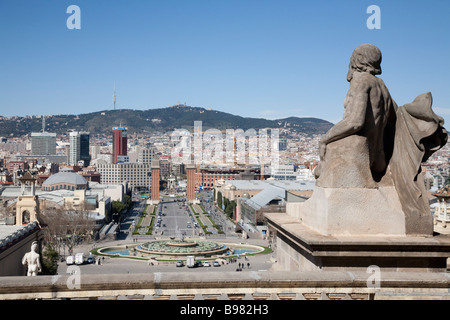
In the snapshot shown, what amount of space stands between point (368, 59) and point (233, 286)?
2.71 metres

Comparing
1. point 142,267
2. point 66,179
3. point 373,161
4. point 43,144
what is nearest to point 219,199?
point 66,179

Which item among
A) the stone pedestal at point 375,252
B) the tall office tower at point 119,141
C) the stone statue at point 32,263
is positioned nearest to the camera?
the stone pedestal at point 375,252

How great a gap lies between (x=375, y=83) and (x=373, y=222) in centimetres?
136

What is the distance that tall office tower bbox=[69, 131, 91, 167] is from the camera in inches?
6841

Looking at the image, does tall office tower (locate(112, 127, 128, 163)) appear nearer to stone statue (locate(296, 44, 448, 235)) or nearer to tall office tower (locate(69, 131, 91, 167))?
tall office tower (locate(69, 131, 91, 167))

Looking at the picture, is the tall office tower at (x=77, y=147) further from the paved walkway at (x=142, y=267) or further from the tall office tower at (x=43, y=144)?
the paved walkway at (x=142, y=267)

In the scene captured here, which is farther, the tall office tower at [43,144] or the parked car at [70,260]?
the tall office tower at [43,144]

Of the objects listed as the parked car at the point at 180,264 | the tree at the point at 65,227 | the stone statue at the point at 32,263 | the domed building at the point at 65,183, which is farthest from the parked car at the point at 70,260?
the domed building at the point at 65,183

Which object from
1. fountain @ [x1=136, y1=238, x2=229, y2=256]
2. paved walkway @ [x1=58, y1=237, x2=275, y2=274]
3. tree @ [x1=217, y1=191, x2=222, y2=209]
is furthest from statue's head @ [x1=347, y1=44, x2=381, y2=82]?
tree @ [x1=217, y1=191, x2=222, y2=209]

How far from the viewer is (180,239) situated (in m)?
47.5

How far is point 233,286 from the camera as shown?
4145mm

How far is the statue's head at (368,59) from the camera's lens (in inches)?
212

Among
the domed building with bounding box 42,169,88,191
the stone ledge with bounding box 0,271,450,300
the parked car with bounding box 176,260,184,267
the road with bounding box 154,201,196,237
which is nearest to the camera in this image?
the stone ledge with bounding box 0,271,450,300
